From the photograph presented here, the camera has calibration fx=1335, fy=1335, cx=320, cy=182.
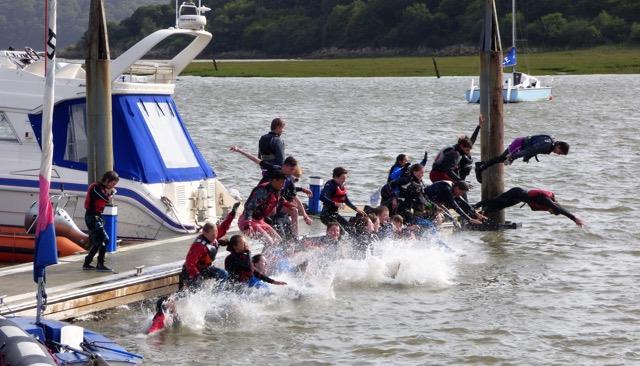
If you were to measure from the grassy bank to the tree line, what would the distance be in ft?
9.26

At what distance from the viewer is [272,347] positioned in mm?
17203

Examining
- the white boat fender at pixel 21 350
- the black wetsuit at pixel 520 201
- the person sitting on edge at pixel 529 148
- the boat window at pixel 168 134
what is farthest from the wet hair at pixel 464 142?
the white boat fender at pixel 21 350

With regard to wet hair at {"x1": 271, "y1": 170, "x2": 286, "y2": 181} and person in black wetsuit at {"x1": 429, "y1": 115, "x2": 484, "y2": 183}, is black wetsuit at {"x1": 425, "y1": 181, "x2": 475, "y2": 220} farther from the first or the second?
wet hair at {"x1": 271, "y1": 170, "x2": 286, "y2": 181}

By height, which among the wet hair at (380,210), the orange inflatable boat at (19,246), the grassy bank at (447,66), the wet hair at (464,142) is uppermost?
the wet hair at (464,142)

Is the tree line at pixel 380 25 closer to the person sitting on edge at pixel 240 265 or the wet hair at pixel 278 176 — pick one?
the wet hair at pixel 278 176

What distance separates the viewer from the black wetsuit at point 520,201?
24328mm

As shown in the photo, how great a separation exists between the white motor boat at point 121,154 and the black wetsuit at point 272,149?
171 centimetres

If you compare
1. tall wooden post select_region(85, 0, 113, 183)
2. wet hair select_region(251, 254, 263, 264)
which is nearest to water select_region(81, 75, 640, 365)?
wet hair select_region(251, 254, 263, 264)

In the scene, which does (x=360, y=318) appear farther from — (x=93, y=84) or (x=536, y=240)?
(x=536, y=240)

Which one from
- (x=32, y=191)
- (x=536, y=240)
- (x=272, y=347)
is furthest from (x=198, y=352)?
(x=536, y=240)

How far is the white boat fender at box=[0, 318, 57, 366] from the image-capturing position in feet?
42.3

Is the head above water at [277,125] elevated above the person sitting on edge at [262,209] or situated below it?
above

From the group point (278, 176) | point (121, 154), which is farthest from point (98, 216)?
point (121, 154)

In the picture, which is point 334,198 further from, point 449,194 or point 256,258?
point 256,258
